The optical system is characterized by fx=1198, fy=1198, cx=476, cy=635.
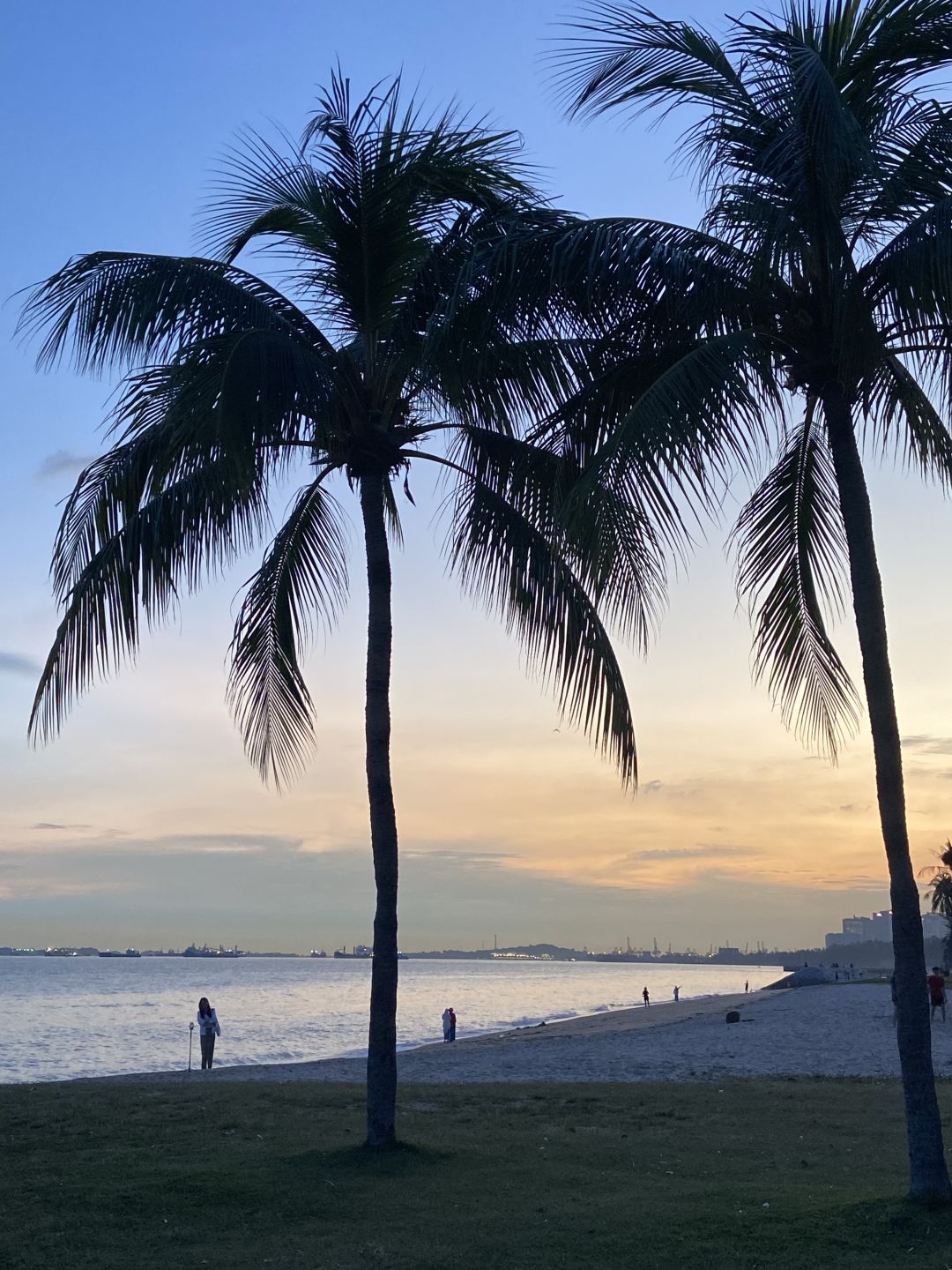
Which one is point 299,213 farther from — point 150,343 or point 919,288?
point 919,288

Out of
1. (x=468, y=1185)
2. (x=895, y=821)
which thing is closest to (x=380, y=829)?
(x=468, y=1185)

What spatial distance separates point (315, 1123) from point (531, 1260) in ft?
17.1

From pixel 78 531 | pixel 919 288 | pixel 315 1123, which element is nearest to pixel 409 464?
pixel 78 531

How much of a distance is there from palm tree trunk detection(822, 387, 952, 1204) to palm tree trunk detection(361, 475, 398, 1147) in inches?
161

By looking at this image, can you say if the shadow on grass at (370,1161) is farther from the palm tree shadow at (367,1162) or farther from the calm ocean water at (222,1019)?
the calm ocean water at (222,1019)

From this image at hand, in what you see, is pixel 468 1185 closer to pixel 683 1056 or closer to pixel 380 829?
pixel 380 829

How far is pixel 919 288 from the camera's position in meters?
7.40

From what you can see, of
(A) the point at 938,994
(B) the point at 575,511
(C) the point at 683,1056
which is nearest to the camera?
(B) the point at 575,511

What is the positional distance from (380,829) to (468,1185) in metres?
2.89

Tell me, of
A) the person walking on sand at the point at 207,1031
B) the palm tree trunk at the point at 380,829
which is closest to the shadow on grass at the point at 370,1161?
the palm tree trunk at the point at 380,829

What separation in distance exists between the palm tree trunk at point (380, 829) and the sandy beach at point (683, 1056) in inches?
342

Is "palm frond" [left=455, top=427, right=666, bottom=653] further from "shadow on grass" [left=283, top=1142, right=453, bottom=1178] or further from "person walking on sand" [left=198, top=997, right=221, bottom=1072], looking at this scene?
"person walking on sand" [left=198, top=997, right=221, bottom=1072]

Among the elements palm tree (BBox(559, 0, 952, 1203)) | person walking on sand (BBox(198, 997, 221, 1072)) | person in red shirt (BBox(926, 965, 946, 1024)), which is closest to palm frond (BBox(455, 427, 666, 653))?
palm tree (BBox(559, 0, 952, 1203))

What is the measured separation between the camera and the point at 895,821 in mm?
7441
